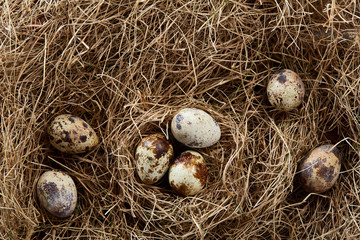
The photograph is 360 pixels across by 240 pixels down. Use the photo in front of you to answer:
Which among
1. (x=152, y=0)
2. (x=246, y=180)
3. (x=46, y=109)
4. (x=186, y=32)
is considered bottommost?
(x=246, y=180)

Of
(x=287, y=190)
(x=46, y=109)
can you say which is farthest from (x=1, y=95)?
(x=287, y=190)

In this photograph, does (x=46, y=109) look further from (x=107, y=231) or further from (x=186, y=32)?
(x=186, y=32)

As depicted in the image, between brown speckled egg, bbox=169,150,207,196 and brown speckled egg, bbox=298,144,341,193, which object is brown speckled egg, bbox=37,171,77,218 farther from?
brown speckled egg, bbox=298,144,341,193

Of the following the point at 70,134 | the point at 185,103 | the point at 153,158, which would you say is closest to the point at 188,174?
the point at 153,158

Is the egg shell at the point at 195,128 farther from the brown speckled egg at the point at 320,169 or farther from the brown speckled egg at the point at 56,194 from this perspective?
the brown speckled egg at the point at 56,194

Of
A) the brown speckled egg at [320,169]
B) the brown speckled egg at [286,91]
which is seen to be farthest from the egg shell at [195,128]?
the brown speckled egg at [320,169]
